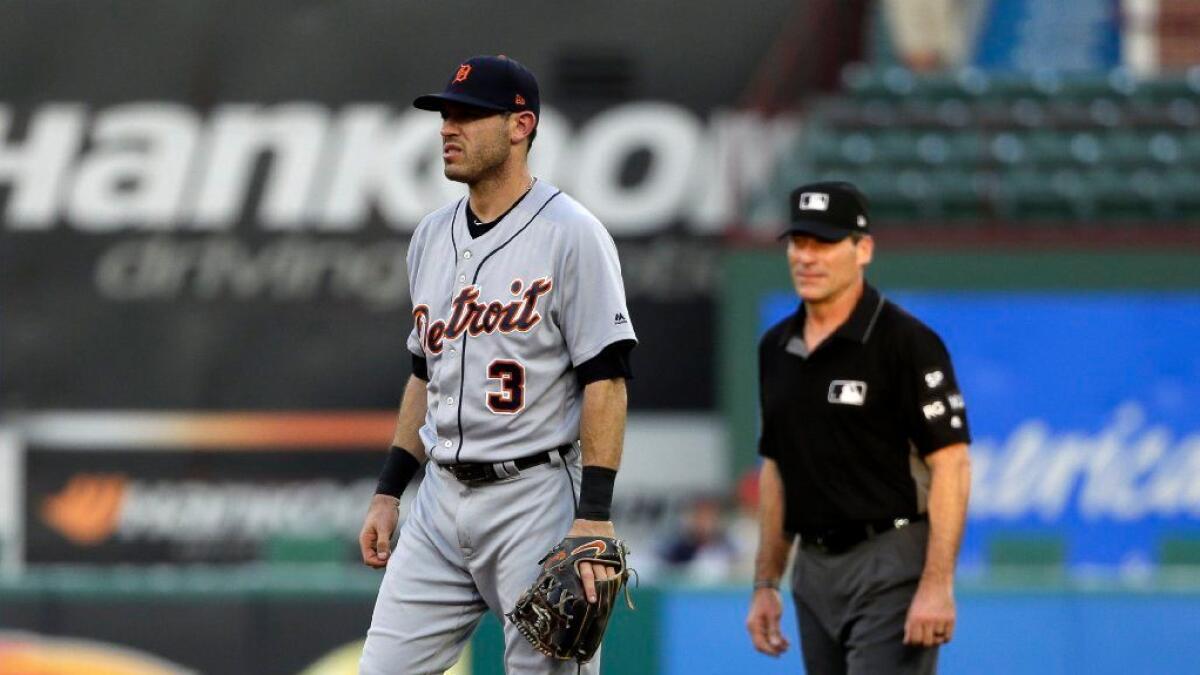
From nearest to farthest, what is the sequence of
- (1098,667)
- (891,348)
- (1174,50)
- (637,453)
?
(891,348) < (1098,667) < (637,453) < (1174,50)

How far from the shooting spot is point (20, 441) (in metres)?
12.9

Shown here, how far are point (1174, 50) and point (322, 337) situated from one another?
665 cm

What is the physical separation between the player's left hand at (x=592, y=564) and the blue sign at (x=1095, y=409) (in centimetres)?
752

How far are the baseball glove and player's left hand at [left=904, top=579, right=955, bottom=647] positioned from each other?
826 millimetres

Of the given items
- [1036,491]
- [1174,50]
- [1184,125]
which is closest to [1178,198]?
[1184,125]

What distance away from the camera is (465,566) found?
162 inches

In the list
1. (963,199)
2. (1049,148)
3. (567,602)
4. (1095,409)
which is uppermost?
(1049,148)

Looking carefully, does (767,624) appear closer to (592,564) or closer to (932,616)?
(932,616)

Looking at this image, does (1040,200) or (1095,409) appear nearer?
(1095,409)

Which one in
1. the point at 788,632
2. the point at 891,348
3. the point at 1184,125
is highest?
the point at 1184,125

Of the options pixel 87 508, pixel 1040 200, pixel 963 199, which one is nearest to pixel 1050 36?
pixel 1040 200

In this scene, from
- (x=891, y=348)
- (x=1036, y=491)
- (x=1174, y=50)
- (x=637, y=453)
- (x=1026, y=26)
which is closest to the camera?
(x=891, y=348)

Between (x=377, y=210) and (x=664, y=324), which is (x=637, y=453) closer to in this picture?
(x=664, y=324)

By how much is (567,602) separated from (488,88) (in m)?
1.05
